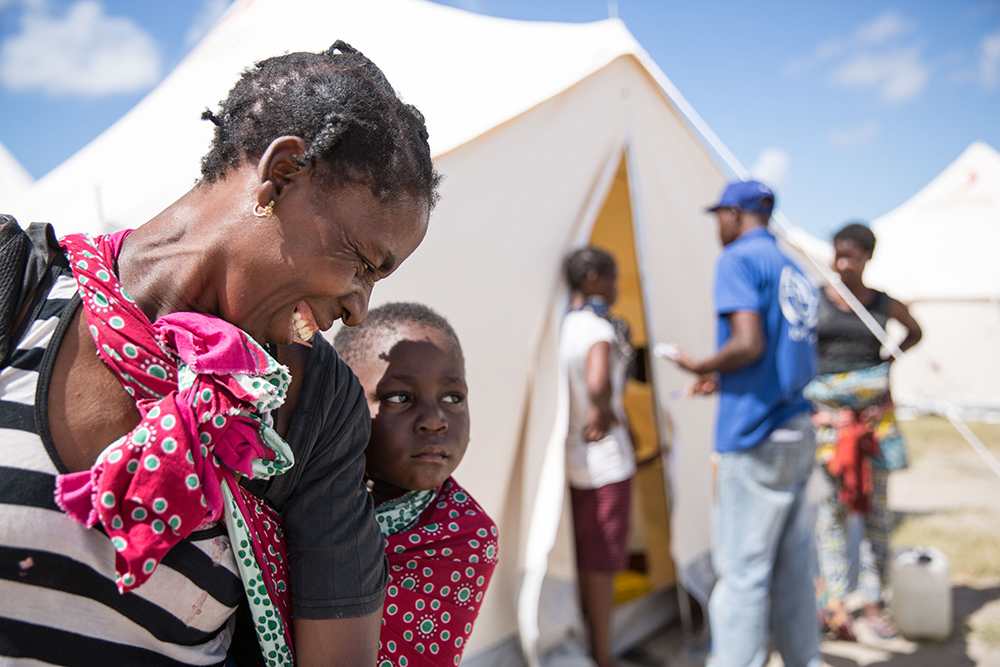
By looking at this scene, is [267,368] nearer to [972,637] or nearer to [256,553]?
[256,553]

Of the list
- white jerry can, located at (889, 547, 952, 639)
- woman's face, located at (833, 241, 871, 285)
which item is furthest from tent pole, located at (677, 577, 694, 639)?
woman's face, located at (833, 241, 871, 285)

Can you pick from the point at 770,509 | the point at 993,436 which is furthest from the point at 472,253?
the point at 993,436

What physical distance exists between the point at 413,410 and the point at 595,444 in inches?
69.8

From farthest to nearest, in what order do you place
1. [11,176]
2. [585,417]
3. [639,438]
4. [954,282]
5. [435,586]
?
[954,282]
[11,176]
[639,438]
[585,417]
[435,586]

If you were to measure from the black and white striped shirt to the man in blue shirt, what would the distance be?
206cm

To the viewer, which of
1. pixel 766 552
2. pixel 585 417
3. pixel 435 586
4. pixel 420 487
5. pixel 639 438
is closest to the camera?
pixel 435 586

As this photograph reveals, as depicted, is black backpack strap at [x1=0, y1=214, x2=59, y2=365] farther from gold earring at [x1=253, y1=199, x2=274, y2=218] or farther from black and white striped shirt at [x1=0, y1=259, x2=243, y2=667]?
gold earring at [x1=253, y1=199, x2=274, y2=218]

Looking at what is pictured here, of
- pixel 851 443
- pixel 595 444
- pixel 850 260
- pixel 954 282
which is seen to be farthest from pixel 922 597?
pixel 954 282

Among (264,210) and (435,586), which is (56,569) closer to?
(264,210)

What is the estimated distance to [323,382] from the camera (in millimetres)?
885

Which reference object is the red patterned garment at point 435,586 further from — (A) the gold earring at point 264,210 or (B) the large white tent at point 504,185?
(B) the large white tent at point 504,185

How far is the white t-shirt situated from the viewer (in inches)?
113

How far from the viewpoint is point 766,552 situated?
245 centimetres

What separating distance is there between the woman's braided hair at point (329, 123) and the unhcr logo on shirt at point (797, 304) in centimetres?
195
